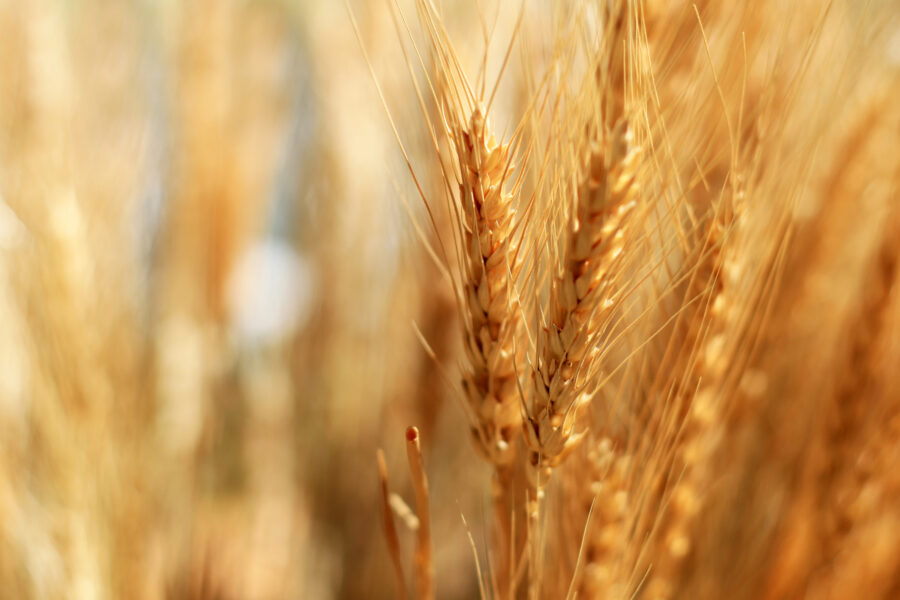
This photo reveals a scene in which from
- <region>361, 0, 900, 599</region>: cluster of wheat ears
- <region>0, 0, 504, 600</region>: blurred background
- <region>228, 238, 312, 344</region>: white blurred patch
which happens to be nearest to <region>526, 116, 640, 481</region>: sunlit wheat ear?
<region>361, 0, 900, 599</region>: cluster of wheat ears

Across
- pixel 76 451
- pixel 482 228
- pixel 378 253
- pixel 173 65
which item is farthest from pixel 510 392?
pixel 173 65

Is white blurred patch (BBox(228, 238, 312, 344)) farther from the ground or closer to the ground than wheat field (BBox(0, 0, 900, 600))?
farther from the ground

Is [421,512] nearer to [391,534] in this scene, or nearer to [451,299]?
[391,534]

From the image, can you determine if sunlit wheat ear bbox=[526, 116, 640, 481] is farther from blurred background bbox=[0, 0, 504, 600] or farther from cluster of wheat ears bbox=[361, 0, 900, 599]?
blurred background bbox=[0, 0, 504, 600]

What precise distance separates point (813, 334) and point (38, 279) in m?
0.76

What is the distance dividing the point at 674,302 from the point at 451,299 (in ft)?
0.76

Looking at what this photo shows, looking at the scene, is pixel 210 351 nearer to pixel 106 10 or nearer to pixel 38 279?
pixel 38 279

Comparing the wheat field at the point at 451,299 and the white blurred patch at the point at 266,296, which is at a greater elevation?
the white blurred patch at the point at 266,296

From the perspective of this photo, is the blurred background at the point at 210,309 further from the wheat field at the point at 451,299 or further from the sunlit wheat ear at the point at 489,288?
the sunlit wheat ear at the point at 489,288

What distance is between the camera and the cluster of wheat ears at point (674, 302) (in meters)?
0.28

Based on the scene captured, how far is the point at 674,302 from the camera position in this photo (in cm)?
44

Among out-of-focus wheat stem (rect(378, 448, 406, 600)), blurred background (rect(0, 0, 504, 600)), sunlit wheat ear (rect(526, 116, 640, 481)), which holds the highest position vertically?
blurred background (rect(0, 0, 504, 600))

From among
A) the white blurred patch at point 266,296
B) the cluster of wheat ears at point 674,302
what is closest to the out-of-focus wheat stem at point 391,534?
the cluster of wheat ears at point 674,302

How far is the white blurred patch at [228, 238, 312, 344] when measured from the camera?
2.74 feet
